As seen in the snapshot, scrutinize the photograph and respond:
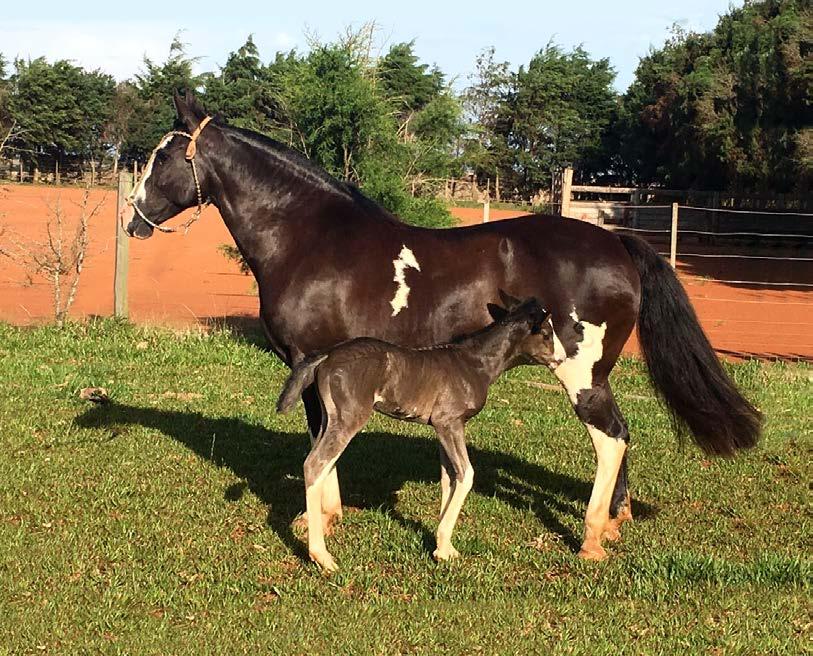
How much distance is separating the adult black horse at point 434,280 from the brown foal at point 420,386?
11.8 inches

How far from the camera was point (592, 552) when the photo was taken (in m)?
5.40

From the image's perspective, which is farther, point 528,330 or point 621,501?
point 621,501

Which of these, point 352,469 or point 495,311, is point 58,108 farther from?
point 495,311

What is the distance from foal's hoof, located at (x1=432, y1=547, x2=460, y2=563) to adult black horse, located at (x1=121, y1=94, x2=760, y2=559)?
816 mm

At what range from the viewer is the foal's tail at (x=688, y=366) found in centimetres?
594

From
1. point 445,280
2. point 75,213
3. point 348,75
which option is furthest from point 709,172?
point 445,280

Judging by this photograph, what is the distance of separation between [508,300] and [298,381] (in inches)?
54.9

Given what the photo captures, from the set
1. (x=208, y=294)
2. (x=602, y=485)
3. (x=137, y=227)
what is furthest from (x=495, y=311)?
(x=208, y=294)

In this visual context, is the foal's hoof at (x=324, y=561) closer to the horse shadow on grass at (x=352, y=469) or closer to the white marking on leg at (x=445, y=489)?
the horse shadow on grass at (x=352, y=469)

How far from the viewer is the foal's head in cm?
530

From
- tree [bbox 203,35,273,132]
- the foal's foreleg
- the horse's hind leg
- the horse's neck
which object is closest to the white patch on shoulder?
the foal's foreleg

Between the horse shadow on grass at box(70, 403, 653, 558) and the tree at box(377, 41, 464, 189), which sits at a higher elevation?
the tree at box(377, 41, 464, 189)

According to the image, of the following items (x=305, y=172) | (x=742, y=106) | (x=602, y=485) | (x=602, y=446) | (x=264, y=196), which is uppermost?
(x=742, y=106)

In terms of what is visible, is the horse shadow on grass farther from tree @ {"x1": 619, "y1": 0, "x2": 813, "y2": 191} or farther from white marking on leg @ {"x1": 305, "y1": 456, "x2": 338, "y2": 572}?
tree @ {"x1": 619, "y1": 0, "x2": 813, "y2": 191}
